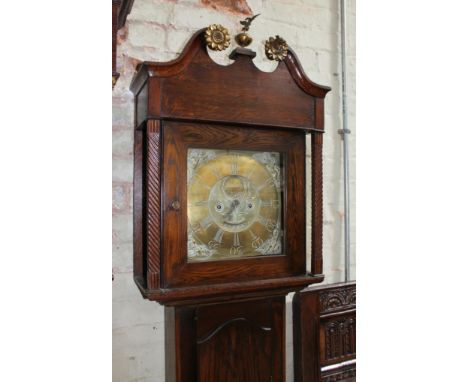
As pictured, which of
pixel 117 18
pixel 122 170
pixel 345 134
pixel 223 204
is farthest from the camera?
pixel 345 134

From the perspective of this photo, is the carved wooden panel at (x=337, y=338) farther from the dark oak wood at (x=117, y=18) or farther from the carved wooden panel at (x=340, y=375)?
the dark oak wood at (x=117, y=18)

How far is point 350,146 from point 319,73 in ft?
1.05

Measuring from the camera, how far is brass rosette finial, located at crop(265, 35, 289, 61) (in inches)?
41.3

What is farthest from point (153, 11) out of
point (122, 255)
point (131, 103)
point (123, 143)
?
point (122, 255)

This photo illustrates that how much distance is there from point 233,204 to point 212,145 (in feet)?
0.57

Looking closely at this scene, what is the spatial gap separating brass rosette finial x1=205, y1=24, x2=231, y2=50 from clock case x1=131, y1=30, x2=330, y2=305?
2 centimetres

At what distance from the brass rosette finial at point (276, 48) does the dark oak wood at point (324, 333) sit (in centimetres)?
71

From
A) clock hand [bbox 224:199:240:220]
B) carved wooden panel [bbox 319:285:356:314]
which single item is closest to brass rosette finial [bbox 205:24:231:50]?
clock hand [bbox 224:199:240:220]

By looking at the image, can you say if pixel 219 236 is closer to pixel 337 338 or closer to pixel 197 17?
pixel 337 338

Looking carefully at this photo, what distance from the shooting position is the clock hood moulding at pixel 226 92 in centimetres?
93

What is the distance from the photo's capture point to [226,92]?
0.99 m
